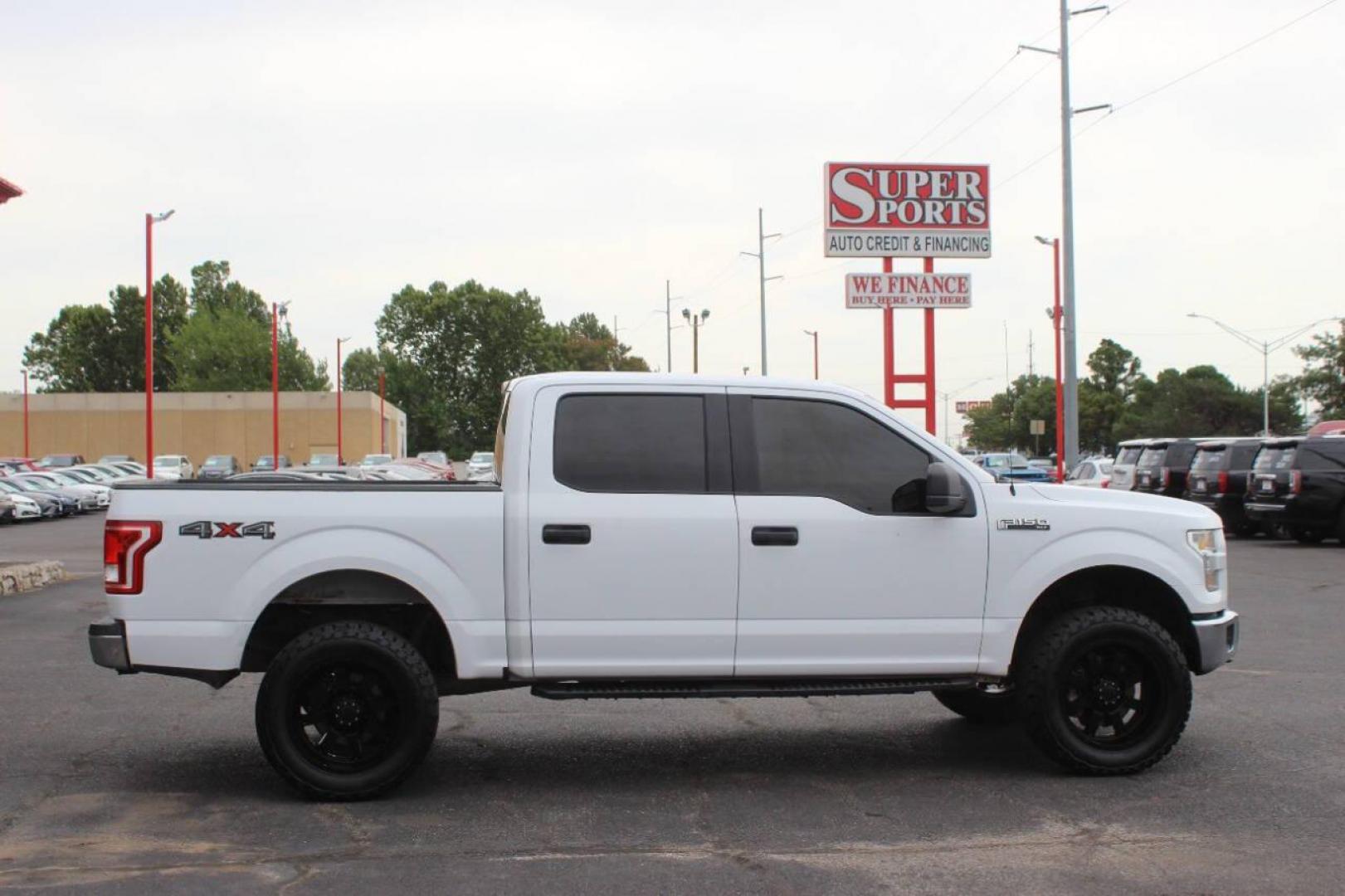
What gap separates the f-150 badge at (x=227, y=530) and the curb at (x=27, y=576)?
11722mm

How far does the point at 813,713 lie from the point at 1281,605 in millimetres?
8113

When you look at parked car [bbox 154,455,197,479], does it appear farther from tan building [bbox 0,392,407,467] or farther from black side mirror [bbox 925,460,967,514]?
black side mirror [bbox 925,460,967,514]

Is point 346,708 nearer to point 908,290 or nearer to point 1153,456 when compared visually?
point 908,290

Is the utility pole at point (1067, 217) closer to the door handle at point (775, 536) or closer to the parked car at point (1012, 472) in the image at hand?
the parked car at point (1012, 472)

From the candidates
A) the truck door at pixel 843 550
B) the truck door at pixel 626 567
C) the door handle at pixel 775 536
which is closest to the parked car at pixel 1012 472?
the truck door at pixel 843 550

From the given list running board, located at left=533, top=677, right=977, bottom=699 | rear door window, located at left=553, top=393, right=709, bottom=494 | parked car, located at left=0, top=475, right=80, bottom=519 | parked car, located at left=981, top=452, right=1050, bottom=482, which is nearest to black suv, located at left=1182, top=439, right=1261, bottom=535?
parked car, located at left=981, top=452, right=1050, bottom=482

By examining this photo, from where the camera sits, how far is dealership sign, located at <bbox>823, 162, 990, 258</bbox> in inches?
1051

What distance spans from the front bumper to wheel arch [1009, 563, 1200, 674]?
4 centimetres

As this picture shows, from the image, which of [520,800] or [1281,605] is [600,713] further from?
[1281,605]

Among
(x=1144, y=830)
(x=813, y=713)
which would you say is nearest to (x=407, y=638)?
(x=813, y=713)

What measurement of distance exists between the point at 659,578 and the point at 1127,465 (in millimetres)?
24686

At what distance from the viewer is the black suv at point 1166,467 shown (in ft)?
90.9

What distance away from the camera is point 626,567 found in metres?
6.54

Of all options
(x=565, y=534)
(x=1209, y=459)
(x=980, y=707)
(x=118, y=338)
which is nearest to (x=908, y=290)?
(x=1209, y=459)
